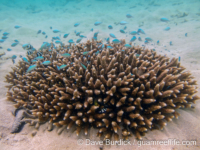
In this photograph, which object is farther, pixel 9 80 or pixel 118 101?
pixel 9 80

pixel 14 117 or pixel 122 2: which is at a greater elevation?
pixel 122 2

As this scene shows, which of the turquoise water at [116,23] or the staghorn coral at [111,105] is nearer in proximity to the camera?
the staghorn coral at [111,105]

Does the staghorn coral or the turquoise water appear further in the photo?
the turquoise water

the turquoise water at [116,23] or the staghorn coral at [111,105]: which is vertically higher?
the turquoise water at [116,23]

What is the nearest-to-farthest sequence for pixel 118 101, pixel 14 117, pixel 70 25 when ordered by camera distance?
1. pixel 118 101
2. pixel 14 117
3. pixel 70 25

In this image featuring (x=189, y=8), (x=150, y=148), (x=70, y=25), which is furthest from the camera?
(x=70, y=25)

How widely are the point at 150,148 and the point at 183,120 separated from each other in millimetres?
1280

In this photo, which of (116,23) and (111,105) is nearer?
(111,105)

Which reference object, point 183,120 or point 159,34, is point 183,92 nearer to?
point 183,120

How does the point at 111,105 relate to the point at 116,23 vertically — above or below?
below

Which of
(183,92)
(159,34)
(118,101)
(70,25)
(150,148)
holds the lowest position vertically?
(150,148)

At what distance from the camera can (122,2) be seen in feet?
131

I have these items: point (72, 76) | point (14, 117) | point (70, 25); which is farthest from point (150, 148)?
point (70, 25)

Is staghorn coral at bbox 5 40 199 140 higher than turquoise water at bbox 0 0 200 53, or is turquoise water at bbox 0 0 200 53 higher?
turquoise water at bbox 0 0 200 53
